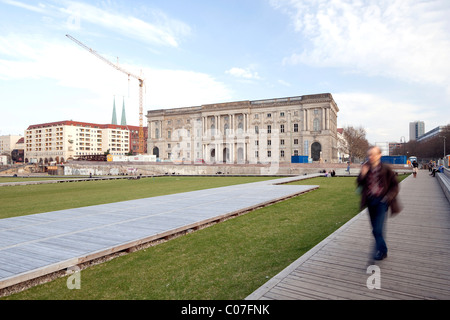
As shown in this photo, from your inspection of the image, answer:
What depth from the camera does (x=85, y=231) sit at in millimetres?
8070

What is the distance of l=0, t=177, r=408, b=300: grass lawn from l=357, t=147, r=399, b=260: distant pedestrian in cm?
189

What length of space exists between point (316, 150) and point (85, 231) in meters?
67.9

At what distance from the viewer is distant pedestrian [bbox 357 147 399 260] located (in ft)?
17.1

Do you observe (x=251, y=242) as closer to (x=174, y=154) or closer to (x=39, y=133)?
(x=174, y=154)

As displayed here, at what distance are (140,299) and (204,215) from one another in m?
5.78

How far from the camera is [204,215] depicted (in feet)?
34.2

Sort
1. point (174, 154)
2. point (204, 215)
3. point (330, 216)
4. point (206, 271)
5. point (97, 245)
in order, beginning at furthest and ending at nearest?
point (174, 154) < point (330, 216) < point (204, 215) < point (97, 245) < point (206, 271)

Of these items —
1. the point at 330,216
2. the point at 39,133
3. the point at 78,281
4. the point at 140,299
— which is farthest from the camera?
the point at 39,133

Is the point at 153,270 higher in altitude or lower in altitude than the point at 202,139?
lower

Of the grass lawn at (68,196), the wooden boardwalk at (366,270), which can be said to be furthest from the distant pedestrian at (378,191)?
the grass lawn at (68,196)

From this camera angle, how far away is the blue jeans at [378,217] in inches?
207

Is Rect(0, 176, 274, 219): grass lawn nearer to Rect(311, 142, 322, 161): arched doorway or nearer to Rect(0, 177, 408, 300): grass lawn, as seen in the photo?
Rect(0, 177, 408, 300): grass lawn

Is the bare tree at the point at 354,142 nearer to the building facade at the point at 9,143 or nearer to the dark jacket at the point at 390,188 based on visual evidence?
the dark jacket at the point at 390,188
